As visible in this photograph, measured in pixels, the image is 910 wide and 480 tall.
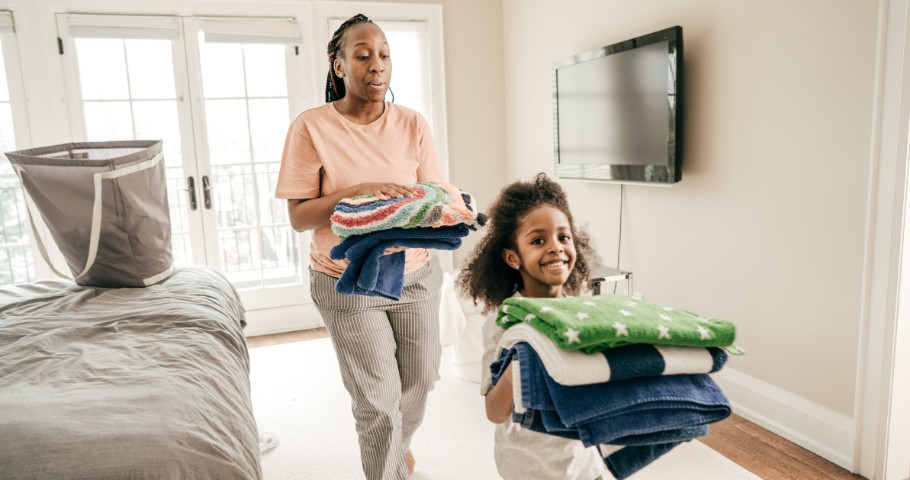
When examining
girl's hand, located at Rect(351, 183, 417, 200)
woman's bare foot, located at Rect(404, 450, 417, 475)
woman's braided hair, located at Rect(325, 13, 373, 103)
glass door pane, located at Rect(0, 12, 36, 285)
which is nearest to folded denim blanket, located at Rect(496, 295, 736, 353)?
girl's hand, located at Rect(351, 183, 417, 200)

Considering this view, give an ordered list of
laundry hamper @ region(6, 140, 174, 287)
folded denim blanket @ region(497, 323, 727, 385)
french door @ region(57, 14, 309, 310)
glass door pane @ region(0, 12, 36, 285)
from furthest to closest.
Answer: french door @ region(57, 14, 309, 310) < glass door pane @ region(0, 12, 36, 285) < laundry hamper @ region(6, 140, 174, 287) < folded denim blanket @ region(497, 323, 727, 385)

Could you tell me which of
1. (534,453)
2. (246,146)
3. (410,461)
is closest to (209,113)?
(246,146)

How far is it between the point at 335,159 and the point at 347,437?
1.27m

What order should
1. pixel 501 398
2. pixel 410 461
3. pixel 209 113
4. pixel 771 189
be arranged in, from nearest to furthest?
1. pixel 501 398
2. pixel 410 461
3. pixel 771 189
4. pixel 209 113

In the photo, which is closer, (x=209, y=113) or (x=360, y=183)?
(x=360, y=183)

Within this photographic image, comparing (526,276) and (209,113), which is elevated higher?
(209,113)

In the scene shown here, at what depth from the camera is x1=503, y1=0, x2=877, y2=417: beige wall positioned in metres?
1.96

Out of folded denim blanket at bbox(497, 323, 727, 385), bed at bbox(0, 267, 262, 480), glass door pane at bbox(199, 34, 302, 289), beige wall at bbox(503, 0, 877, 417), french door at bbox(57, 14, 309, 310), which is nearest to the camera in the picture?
folded denim blanket at bbox(497, 323, 727, 385)

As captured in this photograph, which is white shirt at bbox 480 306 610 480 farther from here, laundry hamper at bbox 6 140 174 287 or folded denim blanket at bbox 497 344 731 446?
laundry hamper at bbox 6 140 174 287

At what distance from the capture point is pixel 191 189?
12.0 feet

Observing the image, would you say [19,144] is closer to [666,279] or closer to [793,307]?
[666,279]

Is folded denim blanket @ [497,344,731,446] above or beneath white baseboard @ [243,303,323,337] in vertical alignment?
above

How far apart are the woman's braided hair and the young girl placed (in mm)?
668

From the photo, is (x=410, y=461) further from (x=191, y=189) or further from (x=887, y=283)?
(x=191, y=189)
